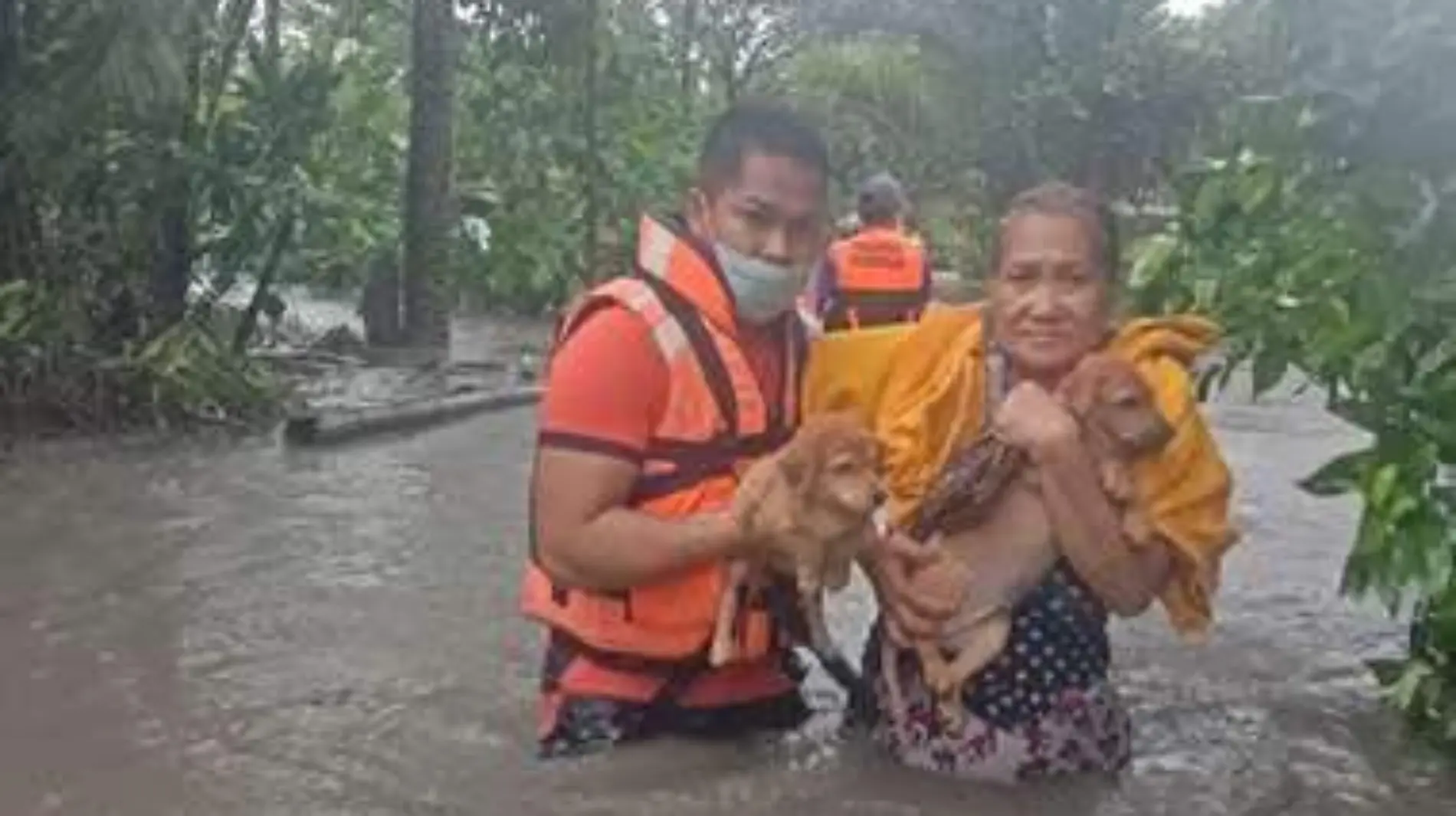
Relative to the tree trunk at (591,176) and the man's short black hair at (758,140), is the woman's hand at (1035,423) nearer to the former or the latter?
the man's short black hair at (758,140)

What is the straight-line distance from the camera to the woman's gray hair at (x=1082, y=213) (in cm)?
379

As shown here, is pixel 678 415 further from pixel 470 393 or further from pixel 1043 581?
pixel 470 393

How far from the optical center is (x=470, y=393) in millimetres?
12539

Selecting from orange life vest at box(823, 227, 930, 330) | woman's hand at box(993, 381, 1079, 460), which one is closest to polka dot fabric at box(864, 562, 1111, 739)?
woman's hand at box(993, 381, 1079, 460)

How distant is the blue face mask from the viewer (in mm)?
3822

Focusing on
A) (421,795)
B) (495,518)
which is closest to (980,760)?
(421,795)

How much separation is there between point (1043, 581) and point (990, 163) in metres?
26.2

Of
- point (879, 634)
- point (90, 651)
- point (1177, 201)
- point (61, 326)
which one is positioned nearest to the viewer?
point (879, 634)

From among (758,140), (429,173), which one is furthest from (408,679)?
(429,173)

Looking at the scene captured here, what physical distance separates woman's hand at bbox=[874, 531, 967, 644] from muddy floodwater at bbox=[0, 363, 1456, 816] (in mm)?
378

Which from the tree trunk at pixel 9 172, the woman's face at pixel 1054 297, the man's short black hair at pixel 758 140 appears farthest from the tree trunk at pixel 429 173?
the woman's face at pixel 1054 297

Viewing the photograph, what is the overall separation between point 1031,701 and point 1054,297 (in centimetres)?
72

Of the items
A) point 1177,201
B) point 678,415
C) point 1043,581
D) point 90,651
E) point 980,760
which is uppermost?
point 1177,201

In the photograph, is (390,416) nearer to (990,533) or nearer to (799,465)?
Answer: (990,533)
